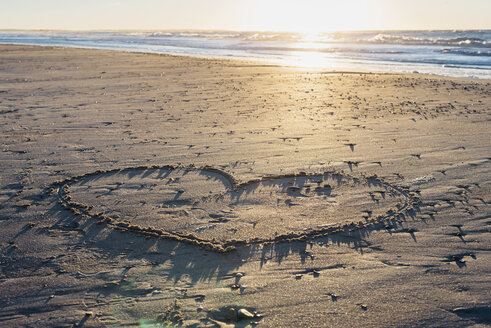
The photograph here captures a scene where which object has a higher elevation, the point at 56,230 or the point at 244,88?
the point at 244,88

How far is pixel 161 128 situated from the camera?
741 cm

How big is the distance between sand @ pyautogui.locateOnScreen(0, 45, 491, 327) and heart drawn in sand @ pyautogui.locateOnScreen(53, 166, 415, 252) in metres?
0.02

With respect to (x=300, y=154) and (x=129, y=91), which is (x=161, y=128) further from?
(x=129, y=91)

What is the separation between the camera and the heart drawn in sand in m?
3.97

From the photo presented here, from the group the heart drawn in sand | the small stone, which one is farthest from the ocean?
the small stone

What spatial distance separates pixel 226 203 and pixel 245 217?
0.39 meters

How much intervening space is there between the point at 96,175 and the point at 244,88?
6.81 metres

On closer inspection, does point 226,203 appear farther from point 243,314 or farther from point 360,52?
point 360,52

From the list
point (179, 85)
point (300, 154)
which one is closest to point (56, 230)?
point (300, 154)

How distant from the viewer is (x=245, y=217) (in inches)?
166

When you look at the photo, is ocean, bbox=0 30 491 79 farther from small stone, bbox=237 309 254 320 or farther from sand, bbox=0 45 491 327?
small stone, bbox=237 309 254 320

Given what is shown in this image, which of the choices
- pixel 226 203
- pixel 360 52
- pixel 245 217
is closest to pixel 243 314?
pixel 245 217

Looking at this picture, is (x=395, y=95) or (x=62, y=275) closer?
(x=62, y=275)

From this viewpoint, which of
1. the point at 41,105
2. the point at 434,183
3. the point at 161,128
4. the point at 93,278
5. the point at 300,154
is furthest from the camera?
the point at 41,105
